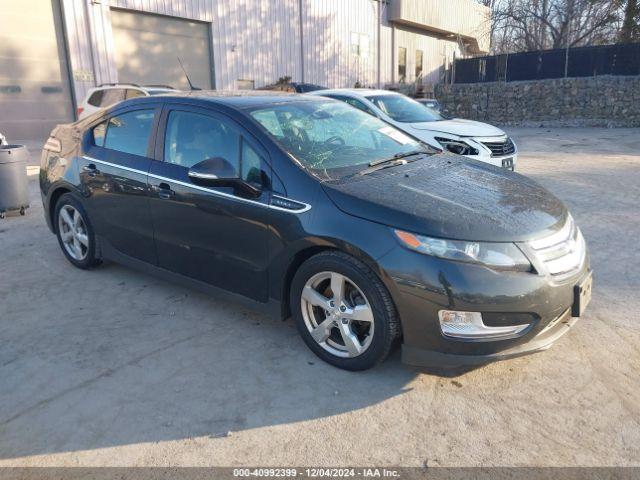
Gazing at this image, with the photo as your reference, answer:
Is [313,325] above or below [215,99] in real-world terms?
below

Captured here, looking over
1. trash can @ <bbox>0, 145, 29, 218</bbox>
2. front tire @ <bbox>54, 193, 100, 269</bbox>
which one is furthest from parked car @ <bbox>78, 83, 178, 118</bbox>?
front tire @ <bbox>54, 193, 100, 269</bbox>

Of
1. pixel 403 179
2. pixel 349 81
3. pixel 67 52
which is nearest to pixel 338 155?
pixel 403 179

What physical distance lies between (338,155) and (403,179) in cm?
51

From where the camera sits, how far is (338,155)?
144 inches

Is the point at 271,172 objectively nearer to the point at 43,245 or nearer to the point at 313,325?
the point at 313,325

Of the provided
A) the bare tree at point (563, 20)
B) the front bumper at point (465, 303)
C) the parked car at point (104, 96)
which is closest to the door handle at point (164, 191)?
the front bumper at point (465, 303)

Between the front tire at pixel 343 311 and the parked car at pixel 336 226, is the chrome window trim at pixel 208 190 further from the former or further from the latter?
the front tire at pixel 343 311

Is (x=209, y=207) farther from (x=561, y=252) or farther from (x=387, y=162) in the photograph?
(x=561, y=252)

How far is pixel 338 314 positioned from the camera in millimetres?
3166

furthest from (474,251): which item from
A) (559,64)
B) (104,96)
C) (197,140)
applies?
(559,64)

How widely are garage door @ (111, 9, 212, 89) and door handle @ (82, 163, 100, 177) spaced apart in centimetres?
1253

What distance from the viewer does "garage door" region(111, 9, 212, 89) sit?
15680 millimetres

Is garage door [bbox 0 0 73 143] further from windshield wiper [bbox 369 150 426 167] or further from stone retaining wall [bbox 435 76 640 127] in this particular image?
stone retaining wall [bbox 435 76 640 127]

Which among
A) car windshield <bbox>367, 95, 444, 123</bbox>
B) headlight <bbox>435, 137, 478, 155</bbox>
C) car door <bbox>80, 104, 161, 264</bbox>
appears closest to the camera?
car door <bbox>80, 104, 161, 264</bbox>
